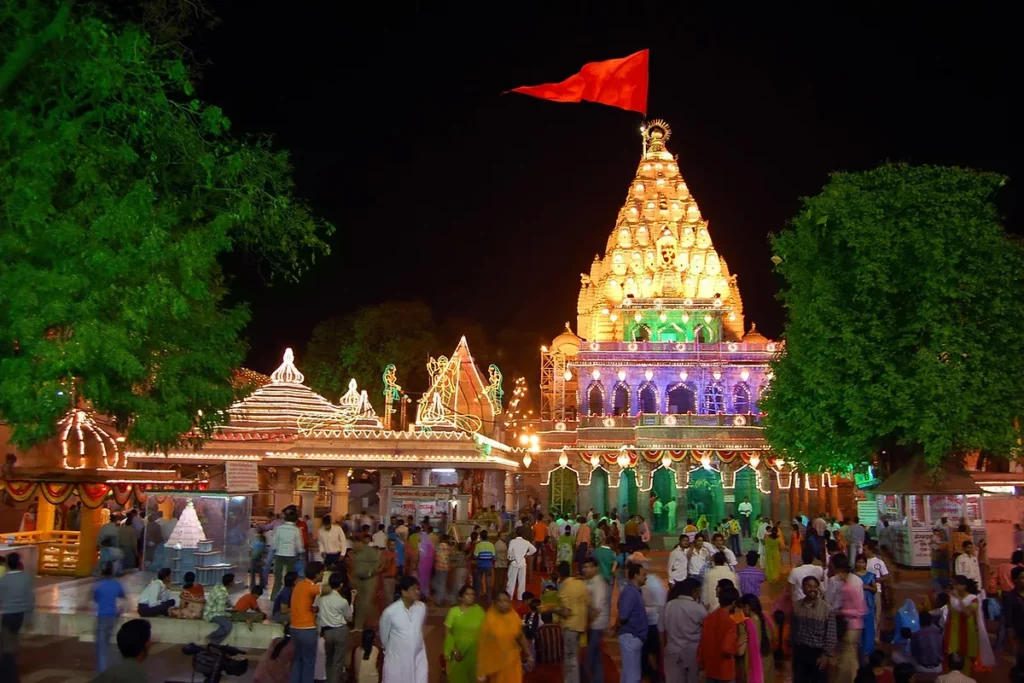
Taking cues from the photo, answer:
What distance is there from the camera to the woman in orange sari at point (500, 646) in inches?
330

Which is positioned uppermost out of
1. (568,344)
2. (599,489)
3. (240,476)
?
(568,344)

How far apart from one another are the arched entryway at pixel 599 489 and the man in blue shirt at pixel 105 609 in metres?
34.9

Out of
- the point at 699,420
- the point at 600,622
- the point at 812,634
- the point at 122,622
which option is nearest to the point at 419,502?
the point at 122,622

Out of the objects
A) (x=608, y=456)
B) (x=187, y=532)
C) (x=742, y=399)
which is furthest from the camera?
(x=742, y=399)

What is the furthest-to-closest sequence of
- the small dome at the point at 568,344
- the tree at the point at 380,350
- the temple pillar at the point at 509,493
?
the tree at the point at 380,350, the small dome at the point at 568,344, the temple pillar at the point at 509,493

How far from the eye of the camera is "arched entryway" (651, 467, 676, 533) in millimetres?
42438

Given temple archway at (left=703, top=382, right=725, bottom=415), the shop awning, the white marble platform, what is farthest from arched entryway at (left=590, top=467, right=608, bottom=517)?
the white marble platform

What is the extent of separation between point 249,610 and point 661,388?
3494cm

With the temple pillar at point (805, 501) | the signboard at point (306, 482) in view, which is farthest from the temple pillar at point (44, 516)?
the temple pillar at point (805, 501)

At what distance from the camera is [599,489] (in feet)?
149

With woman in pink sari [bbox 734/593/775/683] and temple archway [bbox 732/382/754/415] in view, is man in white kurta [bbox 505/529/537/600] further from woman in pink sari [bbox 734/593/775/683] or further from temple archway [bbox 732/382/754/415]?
temple archway [bbox 732/382/754/415]

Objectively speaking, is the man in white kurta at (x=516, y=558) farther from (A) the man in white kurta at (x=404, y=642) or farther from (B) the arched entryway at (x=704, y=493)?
(B) the arched entryway at (x=704, y=493)

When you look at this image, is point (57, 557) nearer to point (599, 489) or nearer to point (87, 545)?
point (87, 545)

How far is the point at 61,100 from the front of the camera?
12.5 meters
